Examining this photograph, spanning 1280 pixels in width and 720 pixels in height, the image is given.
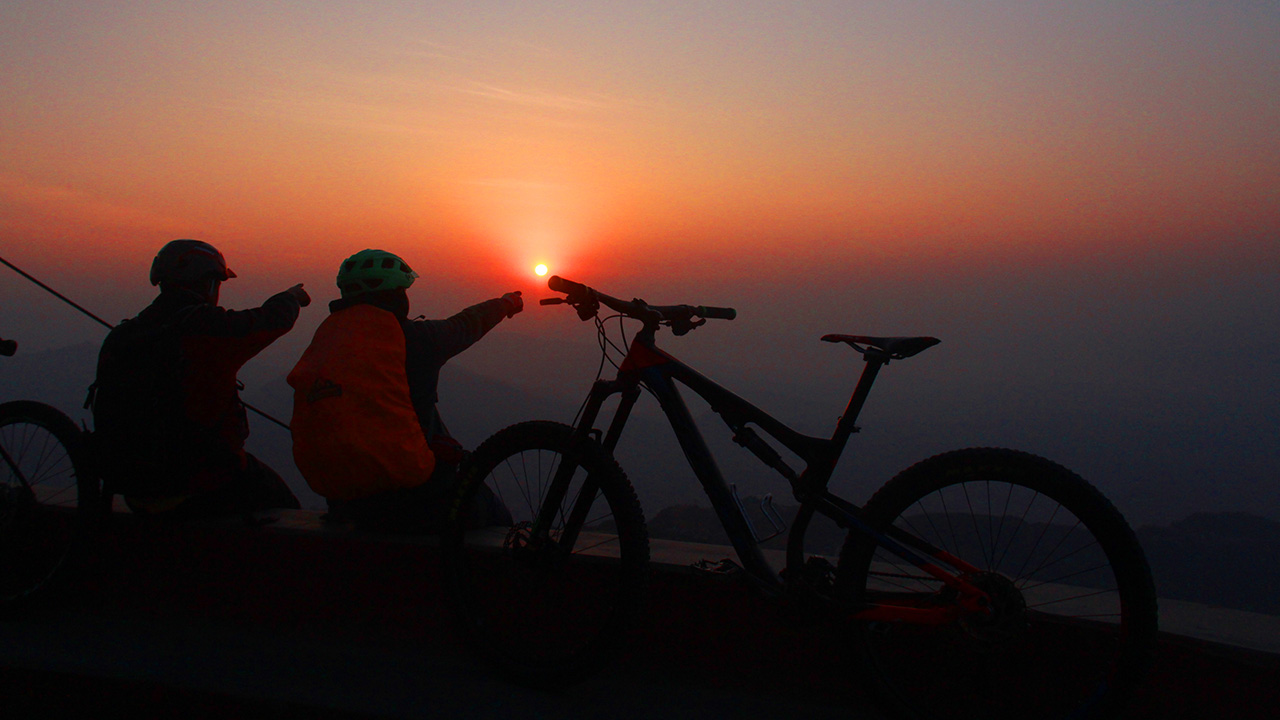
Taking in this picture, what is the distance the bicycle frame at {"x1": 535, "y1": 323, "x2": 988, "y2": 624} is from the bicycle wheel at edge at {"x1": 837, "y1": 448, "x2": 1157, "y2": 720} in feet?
0.18

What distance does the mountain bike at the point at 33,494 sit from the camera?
3.37 m

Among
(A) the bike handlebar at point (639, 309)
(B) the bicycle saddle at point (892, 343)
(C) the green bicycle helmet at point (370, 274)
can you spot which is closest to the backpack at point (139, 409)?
(C) the green bicycle helmet at point (370, 274)

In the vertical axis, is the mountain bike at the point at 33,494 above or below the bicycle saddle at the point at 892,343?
below

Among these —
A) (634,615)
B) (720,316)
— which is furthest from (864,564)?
(720,316)

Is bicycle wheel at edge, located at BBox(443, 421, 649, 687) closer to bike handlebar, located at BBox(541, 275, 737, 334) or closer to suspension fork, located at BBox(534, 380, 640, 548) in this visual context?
suspension fork, located at BBox(534, 380, 640, 548)

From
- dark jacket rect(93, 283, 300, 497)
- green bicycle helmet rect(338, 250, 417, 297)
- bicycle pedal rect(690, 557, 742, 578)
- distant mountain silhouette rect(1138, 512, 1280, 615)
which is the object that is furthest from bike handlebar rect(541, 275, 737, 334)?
distant mountain silhouette rect(1138, 512, 1280, 615)

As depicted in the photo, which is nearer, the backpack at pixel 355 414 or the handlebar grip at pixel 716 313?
the handlebar grip at pixel 716 313

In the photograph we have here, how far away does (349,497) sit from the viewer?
3.09m

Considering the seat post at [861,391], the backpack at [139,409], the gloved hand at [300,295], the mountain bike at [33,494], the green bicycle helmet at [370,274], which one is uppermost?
the green bicycle helmet at [370,274]

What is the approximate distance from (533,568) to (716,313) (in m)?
1.18

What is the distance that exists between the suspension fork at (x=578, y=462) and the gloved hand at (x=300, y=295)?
1.69 m

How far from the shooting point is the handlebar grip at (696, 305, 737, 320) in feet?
8.76

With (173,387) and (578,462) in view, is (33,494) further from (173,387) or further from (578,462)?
(578,462)

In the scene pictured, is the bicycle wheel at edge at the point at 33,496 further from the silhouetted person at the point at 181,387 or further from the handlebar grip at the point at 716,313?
the handlebar grip at the point at 716,313
